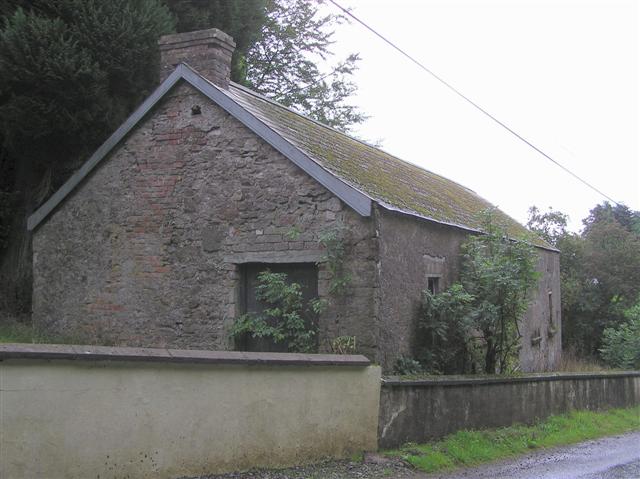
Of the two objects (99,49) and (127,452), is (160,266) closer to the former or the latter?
(99,49)

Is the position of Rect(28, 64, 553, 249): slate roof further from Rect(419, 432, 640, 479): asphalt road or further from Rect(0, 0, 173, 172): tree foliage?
Rect(419, 432, 640, 479): asphalt road

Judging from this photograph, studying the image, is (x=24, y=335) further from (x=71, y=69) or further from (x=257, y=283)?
(x=71, y=69)

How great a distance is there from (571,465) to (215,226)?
6.48m

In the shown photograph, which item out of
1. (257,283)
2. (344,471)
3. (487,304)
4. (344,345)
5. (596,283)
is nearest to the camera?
(344,471)

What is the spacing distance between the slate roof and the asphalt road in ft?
12.7

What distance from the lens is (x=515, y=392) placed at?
1153 cm

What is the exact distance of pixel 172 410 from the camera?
22.0 feet

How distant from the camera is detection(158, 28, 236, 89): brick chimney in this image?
492 inches

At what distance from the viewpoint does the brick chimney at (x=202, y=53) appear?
41.0ft

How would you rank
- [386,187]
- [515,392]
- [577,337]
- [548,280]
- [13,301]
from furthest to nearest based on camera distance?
[577,337]
[548,280]
[13,301]
[386,187]
[515,392]

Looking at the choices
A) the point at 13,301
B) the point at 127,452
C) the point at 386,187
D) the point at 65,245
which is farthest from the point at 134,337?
the point at 127,452

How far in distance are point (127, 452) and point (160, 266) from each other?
243 inches

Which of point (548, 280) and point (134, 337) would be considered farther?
point (548, 280)

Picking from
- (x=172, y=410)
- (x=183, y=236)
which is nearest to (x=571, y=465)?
(x=172, y=410)
